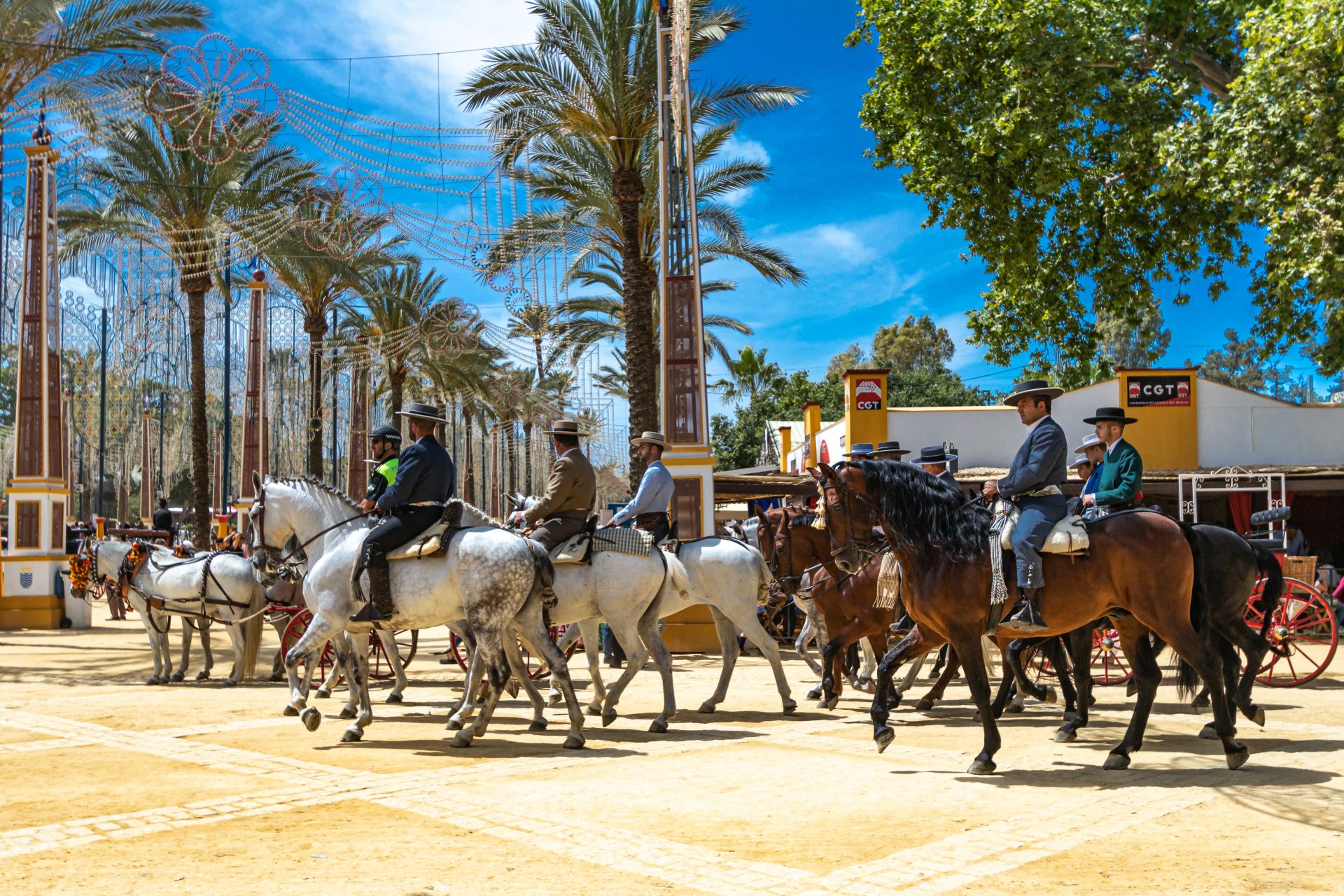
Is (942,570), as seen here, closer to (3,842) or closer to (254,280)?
(3,842)

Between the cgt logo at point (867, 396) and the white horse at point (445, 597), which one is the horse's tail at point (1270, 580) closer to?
the white horse at point (445, 597)

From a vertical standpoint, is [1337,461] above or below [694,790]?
above

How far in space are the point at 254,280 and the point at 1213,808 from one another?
85.0 ft

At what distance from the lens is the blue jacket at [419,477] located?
30.3 feet

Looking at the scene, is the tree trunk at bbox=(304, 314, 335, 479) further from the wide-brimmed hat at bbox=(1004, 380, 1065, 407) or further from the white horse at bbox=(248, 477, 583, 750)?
the wide-brimmed hat at bbox=(1004, 380, 1065, 407)

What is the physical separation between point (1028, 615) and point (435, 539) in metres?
4.47

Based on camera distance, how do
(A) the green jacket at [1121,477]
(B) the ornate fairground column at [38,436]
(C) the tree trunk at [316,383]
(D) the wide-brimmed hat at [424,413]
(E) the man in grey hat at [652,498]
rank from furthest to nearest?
(C) the tree trunk at [316,383]
(B) the ornate fairground column at [38,436]
(E) the man in grey hat at [652,498]
(D) the wide-brimmed hat at [424,413]
(A) the green jacket at [1121,477]

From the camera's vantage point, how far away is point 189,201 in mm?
25141

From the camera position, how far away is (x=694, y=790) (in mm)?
7250

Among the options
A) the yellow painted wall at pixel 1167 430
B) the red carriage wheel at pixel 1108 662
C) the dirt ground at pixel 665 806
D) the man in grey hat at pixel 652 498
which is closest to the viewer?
the dirt ground at pixel 665 806

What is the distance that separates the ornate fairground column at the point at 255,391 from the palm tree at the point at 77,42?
26.8 ft

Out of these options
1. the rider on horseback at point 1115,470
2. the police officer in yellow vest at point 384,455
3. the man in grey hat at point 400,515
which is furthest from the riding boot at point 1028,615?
the police officer in yellow vest at point 384,455

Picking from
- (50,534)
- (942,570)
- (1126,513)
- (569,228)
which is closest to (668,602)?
(942,570)

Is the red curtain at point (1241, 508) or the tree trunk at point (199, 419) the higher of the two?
the tree trunk at point (199, 419)
